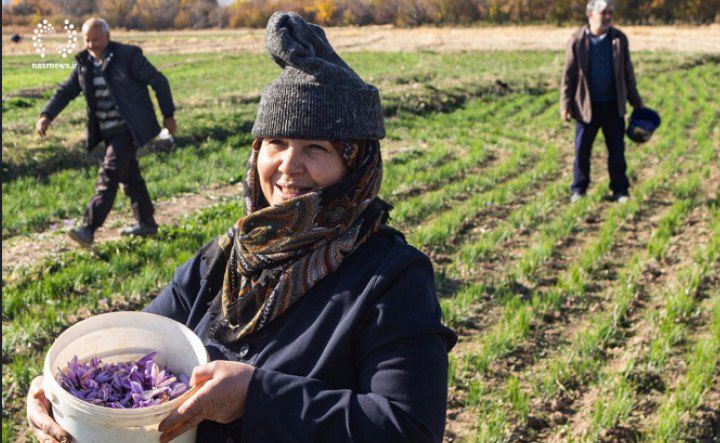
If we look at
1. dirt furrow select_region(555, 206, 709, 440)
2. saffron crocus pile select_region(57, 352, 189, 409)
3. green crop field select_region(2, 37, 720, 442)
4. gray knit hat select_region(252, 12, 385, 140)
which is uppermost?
gray knit hat select_region(252, 12, 385, 140)

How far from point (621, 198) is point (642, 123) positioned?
877mm

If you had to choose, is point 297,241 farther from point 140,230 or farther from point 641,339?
point 140,230

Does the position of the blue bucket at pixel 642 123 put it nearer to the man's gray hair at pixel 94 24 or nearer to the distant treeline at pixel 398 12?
the man's gray hair at pixel 94 24

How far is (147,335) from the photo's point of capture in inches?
74.2

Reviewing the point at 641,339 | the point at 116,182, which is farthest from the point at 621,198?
the point at 116,182

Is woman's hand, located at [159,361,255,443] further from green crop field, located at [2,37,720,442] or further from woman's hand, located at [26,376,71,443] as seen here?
green crop field, located at [2,37,720,442]

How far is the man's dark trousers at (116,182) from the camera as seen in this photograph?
660 cm

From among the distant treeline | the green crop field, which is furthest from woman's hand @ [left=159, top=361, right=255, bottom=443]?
the distant treeline

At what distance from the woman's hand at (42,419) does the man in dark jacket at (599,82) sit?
6819 mm

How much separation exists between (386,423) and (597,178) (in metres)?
8.62

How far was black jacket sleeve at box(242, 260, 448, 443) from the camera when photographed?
163 cm

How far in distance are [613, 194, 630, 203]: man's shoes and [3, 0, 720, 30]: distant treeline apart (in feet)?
111

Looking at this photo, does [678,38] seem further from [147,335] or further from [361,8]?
[147,335]

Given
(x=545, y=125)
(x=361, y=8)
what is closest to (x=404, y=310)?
(x=545, y=125)
